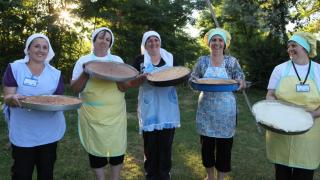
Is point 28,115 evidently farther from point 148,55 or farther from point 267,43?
point 267,43

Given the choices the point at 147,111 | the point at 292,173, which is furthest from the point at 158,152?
Result: the point at 292,173

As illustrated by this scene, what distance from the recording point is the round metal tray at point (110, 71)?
3522 millimetres

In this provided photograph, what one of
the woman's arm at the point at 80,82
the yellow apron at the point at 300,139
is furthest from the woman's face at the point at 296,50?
the woman's arm at the point at 80,82

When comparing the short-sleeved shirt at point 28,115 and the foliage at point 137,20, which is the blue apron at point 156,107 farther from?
the foliage at point 137,20

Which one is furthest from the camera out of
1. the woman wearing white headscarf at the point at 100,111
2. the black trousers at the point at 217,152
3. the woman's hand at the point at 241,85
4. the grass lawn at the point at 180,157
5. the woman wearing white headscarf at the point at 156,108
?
the grass lawn at the point at 180,157

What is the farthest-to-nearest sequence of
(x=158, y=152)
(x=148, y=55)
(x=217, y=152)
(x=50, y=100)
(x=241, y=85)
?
(x=217, y=152) < (x=158, y=152) < (x=148, y=55) < (x=241, y=85) < (x=50, y=100)

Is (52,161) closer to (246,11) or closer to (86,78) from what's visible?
(86,78)

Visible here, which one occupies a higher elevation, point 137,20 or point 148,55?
point 137,20

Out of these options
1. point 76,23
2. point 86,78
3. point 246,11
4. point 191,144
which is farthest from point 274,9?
point 86,78

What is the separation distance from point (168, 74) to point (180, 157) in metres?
2.22

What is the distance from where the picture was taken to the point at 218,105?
13.6ft

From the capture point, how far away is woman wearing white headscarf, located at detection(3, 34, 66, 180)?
3363 millimetres

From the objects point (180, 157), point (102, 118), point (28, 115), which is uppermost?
point (28, 115)

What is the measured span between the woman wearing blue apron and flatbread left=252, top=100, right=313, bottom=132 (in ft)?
2.02
